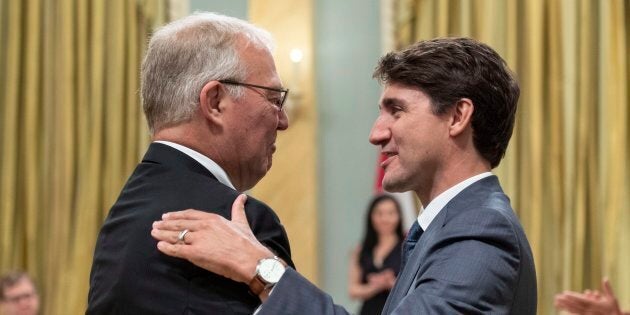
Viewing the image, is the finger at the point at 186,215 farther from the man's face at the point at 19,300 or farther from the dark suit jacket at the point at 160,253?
the man's face at the point at 19,300

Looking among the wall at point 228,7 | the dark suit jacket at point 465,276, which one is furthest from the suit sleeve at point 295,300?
the wall at point 228,7

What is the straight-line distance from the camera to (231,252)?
7.18 feet

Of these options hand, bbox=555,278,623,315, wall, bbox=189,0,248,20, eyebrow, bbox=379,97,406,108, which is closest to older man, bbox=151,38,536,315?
eyebrow, bbox=379,97,406,108

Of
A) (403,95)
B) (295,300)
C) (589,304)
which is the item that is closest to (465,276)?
(295,300)

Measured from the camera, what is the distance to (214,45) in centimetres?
A: 241

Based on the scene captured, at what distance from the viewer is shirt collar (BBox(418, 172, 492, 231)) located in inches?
98.3

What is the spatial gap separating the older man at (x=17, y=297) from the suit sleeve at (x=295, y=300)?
3742mm

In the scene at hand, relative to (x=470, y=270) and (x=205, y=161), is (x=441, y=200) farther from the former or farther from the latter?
(x=205, y=161)

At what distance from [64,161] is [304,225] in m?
1.66

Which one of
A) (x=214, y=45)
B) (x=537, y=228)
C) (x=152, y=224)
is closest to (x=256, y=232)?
(x=152, y=224)

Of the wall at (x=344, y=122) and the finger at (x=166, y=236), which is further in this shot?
the wall at (x=344, y=122)

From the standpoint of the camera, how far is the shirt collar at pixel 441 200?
2.50 meters

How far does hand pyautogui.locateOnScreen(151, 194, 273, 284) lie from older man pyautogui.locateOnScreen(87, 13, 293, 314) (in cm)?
3

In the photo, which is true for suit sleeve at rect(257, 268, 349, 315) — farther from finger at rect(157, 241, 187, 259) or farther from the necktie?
the necktie
